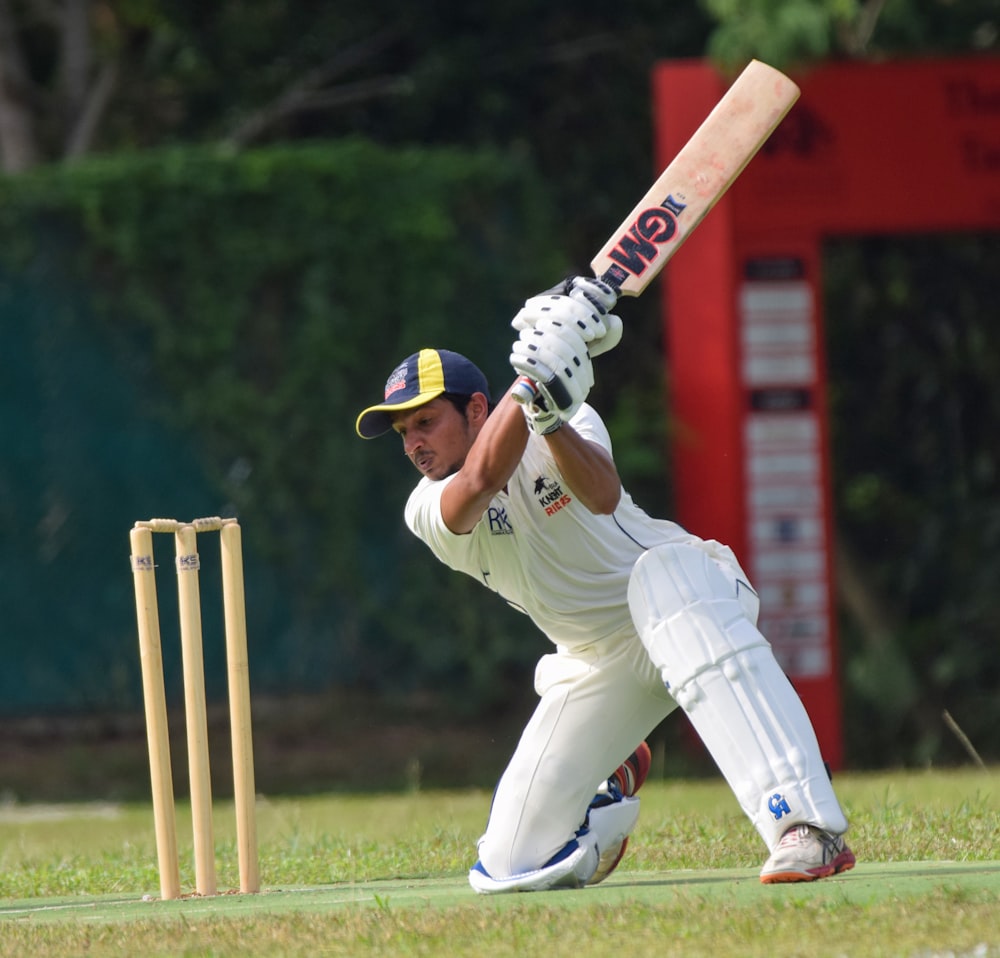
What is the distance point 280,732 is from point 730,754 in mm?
5432

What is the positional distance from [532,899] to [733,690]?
549mm

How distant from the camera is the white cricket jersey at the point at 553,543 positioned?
376 centimetres

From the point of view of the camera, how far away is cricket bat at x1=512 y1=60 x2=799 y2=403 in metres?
3.88

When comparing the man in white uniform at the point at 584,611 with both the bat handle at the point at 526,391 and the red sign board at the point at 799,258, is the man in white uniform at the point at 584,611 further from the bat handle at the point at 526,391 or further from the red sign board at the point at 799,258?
the red sign board at the point at 799,258

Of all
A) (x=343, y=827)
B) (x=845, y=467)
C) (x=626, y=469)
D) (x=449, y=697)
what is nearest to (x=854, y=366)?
(x=845, y=467)

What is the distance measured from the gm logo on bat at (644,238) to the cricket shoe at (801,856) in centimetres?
118

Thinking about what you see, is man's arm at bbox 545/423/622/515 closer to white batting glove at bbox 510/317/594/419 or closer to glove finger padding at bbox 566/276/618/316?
white batting glove at bbox 510/317/594/419

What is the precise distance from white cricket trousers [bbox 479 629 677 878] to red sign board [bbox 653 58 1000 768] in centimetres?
447

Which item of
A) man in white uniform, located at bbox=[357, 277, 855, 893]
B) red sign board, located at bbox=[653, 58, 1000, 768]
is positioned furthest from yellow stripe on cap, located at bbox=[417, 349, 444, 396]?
red sign board, located at bbox=[653, 58, 1000, 768]

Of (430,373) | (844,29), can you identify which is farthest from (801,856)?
(844,29)

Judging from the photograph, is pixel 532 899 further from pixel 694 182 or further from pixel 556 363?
pixel 694 182

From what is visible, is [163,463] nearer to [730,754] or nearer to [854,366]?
[854,366]

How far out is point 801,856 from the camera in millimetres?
3404

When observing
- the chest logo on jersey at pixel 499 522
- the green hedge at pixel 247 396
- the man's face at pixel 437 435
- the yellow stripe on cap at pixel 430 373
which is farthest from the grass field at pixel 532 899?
the green hedge at pixel 247 396
